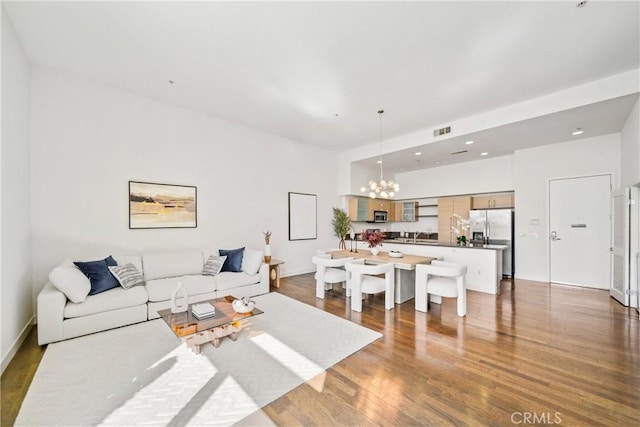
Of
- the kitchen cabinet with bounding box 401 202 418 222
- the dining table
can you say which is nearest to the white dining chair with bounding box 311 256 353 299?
the dining table

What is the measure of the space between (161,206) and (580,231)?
8183 millimetres

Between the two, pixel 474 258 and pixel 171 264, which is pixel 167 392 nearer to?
pixel 171 264

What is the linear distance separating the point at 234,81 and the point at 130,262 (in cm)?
310

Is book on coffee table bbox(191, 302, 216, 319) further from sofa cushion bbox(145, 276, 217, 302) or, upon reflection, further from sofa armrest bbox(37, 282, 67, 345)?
sofa armrest bbox(37, 282, 67, 345)

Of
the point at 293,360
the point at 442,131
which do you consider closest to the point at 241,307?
the point at 293,360

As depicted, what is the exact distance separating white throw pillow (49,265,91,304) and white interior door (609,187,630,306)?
7.69m

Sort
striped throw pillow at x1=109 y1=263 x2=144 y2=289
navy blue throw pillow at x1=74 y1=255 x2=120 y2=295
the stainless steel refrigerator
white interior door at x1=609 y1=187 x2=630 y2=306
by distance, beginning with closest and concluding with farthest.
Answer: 1. navy blue throw pillow at x1=74 y1=255 x2=120 y2=295
2. striped throw pillow at x1=109 y1=263 x2=144 y2=289
3. white interior door at x1=609 y1=187 x2=630 y2=306
4. the stainless steel refrigerator

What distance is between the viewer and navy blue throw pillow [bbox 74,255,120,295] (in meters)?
3.34

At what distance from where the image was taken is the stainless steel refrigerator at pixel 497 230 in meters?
6.30

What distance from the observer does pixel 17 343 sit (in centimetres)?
283

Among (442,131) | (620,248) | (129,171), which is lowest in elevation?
(620,248)

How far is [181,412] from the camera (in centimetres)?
189

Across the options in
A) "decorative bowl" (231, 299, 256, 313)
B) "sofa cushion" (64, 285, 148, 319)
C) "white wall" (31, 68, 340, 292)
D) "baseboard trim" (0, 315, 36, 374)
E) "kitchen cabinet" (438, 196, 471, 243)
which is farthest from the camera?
"kitchen cabinet" (438, 196, 471, 243)

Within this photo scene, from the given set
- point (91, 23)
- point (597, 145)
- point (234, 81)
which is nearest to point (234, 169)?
point (234, 81)
